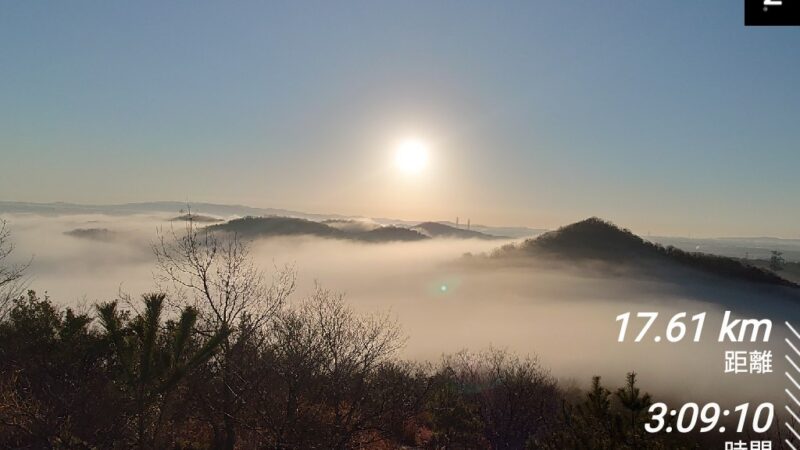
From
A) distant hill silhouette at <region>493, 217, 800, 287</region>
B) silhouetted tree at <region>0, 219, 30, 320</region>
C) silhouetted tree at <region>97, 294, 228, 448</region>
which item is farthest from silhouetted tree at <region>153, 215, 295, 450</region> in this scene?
distant hill silhouette at <region>493, 217, 800, 287</region>

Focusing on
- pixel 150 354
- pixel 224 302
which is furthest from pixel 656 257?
pixel 150 354

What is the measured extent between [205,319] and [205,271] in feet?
7.23

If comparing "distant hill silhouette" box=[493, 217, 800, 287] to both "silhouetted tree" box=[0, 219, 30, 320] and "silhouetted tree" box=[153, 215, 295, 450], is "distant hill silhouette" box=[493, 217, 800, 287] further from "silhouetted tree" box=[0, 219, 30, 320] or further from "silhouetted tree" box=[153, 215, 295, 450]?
"silhouetted tree" box=[0, 219, 30, 320]

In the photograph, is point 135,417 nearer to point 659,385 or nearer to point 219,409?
point 219,409

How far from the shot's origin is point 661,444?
12156 millimetres

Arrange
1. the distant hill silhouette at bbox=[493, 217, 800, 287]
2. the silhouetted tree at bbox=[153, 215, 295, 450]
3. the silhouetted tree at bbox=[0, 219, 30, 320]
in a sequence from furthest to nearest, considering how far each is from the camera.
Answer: the distant hill silhouette at bbox=[493, 217, 800, 287]
the silhouetted tree at bbox=[0, 219, 30, 320]
the silhouetted tree at bbox=[153, 215, 295, 450]

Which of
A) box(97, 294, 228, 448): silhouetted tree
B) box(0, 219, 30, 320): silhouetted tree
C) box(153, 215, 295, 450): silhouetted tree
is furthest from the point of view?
box(0, 219, 30, 320): silhouetted tree

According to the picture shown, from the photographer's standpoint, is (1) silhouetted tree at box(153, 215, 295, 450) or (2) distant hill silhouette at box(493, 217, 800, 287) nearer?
(1) silhouetted tree at box(153, 215, 295, 450)

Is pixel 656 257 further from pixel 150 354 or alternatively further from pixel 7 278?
pixel 150 354

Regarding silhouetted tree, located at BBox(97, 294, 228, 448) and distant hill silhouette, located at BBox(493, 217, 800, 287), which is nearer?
silhouetted tree, located at BBox(97, 294, 228, 448)

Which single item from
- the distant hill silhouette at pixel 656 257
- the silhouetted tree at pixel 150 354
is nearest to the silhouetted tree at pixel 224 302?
the silhouetted tree at pixel 150 354

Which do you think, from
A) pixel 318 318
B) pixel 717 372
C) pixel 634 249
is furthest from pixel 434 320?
pixel 318 318

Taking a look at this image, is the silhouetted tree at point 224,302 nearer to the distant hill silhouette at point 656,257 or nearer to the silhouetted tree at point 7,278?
the silhouetted tree at point 7,278

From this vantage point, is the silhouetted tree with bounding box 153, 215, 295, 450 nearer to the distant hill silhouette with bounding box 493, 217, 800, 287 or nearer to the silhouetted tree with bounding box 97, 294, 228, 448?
the silhouetted tree with bounding box 97, 294, 228, 448
